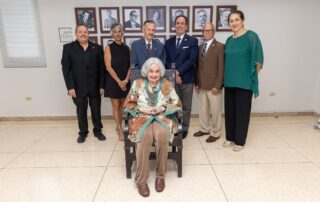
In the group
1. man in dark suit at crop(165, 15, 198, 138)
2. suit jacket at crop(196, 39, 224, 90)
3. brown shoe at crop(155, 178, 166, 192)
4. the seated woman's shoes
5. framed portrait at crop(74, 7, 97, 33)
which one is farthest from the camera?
framed portrait at crop(74, 7, 97, 33)

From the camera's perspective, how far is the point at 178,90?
10.8 feet

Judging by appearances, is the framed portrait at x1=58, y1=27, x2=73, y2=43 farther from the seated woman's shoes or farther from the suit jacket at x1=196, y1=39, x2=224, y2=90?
the suit jacket at x1=196, y1=39, x2=224, y2=90

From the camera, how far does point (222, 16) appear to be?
155 inches

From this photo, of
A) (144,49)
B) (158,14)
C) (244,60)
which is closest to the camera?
(244,60)

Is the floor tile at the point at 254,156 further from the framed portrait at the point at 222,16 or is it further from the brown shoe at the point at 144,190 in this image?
the framed portrait at the point at 222,16

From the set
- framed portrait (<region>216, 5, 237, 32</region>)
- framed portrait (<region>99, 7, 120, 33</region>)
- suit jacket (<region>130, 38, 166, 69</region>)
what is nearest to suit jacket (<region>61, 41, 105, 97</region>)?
suit jacket (<region>130, 38, 166, 69</region>)

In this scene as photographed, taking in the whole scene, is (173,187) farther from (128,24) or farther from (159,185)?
(128,24)

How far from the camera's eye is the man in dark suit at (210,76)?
2.98 metres

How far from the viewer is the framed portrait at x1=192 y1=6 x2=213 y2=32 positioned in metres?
3.91

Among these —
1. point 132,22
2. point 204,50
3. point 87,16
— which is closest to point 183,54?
point 204,50

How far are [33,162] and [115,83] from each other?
4.50 ft

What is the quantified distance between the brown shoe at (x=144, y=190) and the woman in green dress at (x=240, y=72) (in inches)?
53.5

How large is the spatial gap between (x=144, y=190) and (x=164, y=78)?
3.75ft

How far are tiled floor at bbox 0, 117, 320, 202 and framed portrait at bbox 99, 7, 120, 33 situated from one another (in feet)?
5.78
